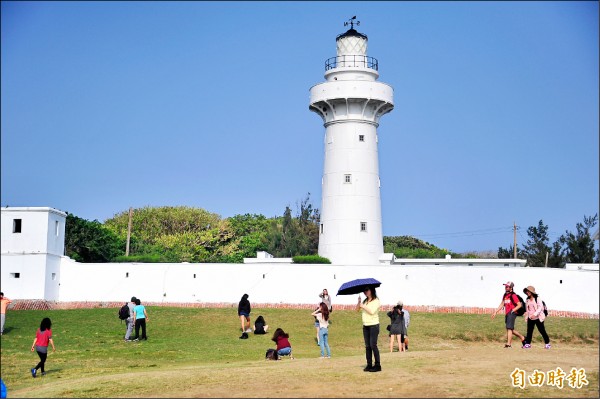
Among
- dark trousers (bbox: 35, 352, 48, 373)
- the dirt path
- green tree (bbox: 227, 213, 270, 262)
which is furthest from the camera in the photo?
green tree (bbox: 227, 213, 270, 262)

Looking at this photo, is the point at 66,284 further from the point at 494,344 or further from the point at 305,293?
the point at 494,344

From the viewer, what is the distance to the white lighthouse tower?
5016 centimetres

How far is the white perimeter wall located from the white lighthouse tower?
11.2 feet

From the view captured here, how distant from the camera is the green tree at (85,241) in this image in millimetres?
55906

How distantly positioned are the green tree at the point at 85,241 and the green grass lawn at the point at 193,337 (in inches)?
469

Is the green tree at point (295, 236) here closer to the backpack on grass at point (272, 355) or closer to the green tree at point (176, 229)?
the green tree at point (176, 229)

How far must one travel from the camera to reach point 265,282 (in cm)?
4722

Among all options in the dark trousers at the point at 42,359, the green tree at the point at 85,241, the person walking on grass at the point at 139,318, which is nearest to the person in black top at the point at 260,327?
the person walking on grass at the point at 139,318

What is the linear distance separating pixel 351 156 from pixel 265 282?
339 inches

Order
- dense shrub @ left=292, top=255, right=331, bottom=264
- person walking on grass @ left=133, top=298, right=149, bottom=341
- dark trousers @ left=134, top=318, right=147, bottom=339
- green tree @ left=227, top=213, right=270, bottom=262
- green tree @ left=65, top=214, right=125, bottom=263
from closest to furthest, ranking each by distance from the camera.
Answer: person walking on grass @ left=133, top=298, right=149, bottom=341
dark trousers @ left=134, top=318, right=147, bottom=339
dense shrub @ left=292, top=255, right=331, bottom=264
green tree @ left=65, top=214, right=125, bottom=263
green tree @ left=227, top=213, right=270, bottom=262

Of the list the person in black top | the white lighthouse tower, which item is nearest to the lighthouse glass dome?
the white lighthouse tower

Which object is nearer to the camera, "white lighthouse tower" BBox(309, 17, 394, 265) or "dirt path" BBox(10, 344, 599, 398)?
"dirt path" BBox(10, 344, 599, 398)

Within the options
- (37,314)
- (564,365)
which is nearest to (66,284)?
(37,314)

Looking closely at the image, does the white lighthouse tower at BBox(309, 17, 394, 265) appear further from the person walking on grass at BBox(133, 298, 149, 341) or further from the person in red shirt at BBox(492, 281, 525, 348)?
the person in red shirt at BBox(492, 281, 525, 348)
